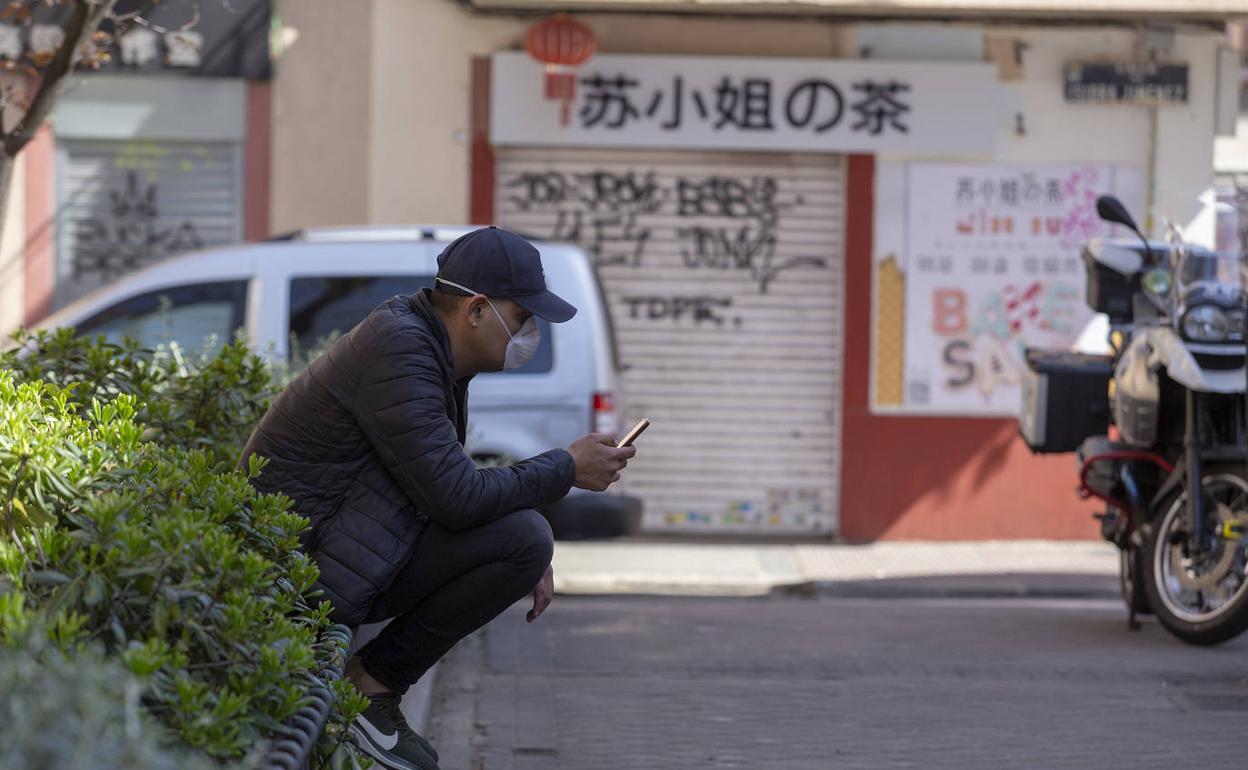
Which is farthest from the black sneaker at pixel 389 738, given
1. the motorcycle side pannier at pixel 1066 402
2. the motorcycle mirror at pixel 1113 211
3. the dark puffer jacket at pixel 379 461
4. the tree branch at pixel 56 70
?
the motorcycle side pannier at pixel 1066 402

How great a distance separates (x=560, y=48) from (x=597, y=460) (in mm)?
7752

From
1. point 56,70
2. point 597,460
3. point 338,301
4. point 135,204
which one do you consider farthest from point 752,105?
point 597,460

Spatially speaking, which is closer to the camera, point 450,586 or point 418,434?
point 418,434

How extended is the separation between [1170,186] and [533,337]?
882 cm

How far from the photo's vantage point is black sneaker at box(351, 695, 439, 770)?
4324 mm

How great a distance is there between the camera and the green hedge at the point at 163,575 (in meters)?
2.71

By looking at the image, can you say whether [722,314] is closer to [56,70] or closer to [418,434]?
[56,70]

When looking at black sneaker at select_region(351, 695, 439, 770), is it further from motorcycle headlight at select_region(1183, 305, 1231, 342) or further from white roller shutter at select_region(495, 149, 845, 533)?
white roller shutter at select_region(495, 149, 845, 533)

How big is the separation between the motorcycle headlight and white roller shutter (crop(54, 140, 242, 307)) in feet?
25.1

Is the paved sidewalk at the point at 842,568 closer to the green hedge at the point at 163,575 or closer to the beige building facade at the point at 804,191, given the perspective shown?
the beige building facade at the point at 804,191

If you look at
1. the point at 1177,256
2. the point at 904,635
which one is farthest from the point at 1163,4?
the point at 904,635

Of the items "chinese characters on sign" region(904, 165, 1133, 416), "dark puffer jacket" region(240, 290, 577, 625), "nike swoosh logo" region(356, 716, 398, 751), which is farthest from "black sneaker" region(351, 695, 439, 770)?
"chinese characters on sign" region(904, 165, 1133, 416)

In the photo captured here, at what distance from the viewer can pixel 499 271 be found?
440 centimetres

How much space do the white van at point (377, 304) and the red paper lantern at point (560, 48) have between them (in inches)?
108
